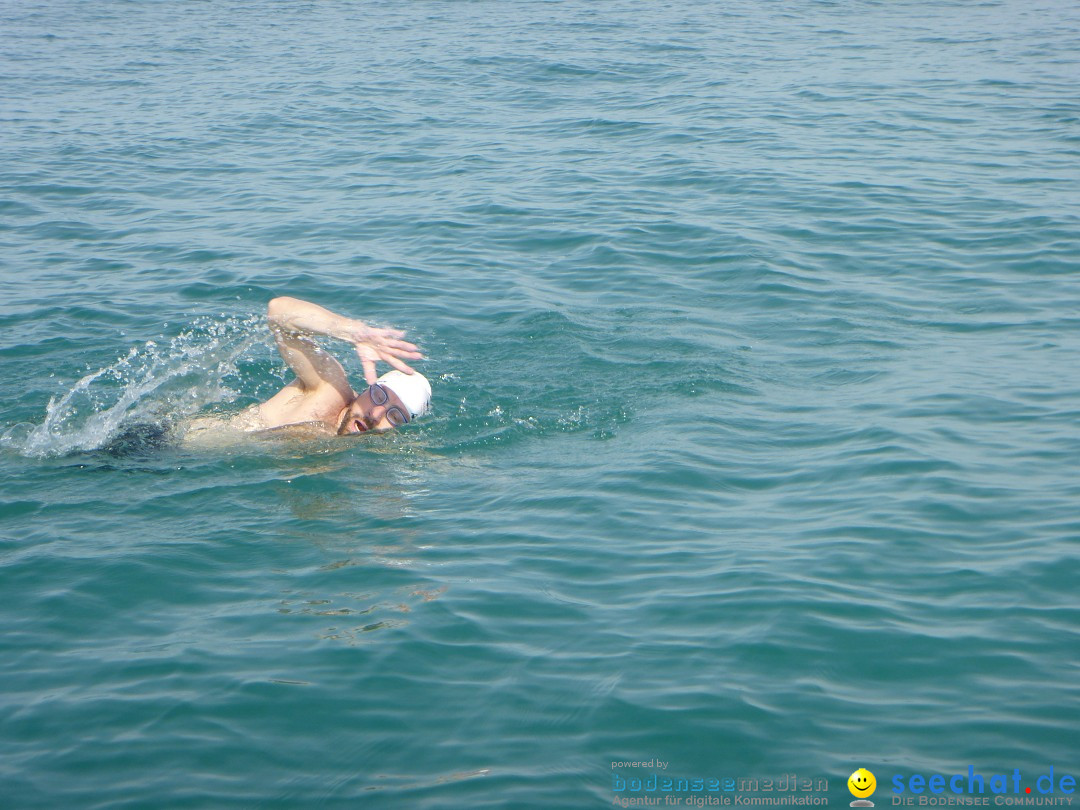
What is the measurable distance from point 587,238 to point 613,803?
8.82 meters

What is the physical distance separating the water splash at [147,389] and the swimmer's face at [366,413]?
1.39 m

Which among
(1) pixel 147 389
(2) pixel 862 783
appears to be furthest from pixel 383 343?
(2) pixel 862 783

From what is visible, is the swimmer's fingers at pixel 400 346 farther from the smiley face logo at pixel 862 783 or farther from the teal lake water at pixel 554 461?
the smiley face logo at pixel 862 783

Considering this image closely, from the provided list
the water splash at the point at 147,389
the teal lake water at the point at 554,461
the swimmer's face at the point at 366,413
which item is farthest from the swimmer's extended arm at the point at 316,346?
the water splash at the point at 147,389

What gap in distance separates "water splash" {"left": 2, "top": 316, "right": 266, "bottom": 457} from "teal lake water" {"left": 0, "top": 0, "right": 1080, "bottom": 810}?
0.17 ft

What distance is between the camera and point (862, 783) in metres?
4.17

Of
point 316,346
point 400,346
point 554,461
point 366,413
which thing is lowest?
point 554,461

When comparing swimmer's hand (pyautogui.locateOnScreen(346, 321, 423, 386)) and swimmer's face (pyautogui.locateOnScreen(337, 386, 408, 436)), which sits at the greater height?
swimmer's hand (pyautogui.locateOnScreen(346, 321, 423, 386))

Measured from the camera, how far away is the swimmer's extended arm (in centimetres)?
634

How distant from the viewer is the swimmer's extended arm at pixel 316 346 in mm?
6344

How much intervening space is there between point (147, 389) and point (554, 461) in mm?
3638

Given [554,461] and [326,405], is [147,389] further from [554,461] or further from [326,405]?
[554,461]

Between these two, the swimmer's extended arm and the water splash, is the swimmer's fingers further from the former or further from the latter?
the water splash

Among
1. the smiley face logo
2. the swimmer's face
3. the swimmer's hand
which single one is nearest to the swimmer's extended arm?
the swimmer's hand
